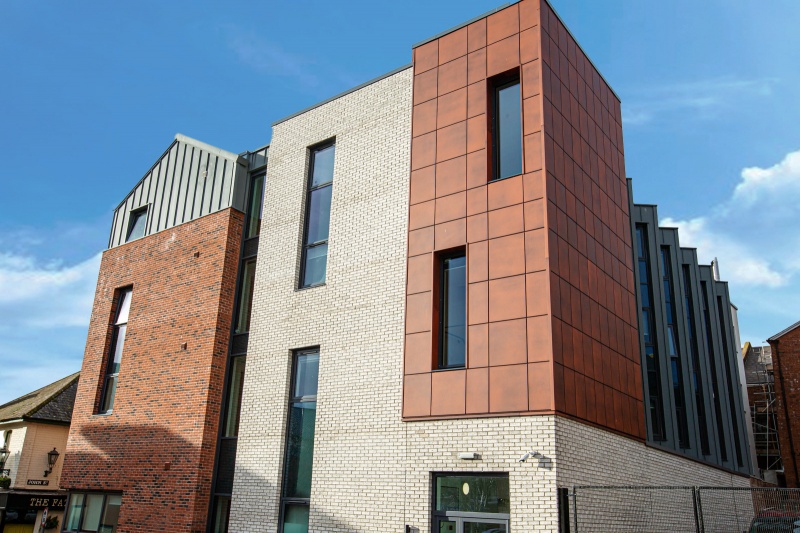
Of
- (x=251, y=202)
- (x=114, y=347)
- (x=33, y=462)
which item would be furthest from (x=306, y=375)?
(x=33, y=462)

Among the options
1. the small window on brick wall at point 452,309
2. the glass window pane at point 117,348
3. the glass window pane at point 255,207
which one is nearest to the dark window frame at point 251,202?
the glass window pane at point 255,207

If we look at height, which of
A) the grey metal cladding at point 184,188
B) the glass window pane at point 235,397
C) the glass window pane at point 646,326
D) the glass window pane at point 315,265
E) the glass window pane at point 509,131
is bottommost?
the glass window pane at point 235,397

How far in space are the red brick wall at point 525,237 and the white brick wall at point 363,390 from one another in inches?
17.1

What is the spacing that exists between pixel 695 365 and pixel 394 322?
1551cm

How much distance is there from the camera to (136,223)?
21672mm

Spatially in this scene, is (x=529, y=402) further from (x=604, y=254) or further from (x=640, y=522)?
(x=604, y=254)

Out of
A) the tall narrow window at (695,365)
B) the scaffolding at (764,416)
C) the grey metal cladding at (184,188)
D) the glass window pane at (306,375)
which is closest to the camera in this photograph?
the glass window pane at (306,375)

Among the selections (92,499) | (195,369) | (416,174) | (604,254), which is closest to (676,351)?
(604,254)

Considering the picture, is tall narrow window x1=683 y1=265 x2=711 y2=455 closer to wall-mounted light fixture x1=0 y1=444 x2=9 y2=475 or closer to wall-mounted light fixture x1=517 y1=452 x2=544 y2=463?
wall-mounted light fixture x1=517 y1=452 x2=544 y2=463

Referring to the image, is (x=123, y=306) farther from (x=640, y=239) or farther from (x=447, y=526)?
(x=640, y=239)

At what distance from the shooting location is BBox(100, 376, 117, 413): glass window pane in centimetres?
1923

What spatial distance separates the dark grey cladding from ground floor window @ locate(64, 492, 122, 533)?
14775mm

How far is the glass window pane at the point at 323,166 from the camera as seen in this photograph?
55.9 feet

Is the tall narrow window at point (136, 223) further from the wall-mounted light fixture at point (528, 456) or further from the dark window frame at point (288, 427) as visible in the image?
the wall-mounted light fixture at point (528, 456)
